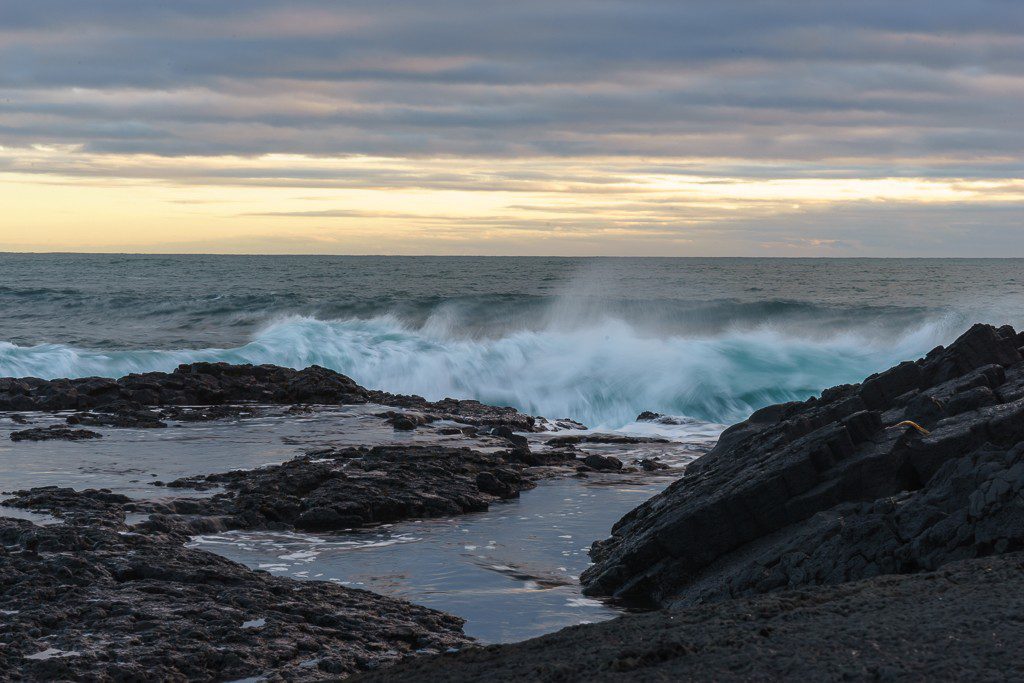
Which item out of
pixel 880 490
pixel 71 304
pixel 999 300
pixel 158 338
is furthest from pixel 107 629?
pixel 999 300

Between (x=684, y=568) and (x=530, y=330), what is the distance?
27.2m

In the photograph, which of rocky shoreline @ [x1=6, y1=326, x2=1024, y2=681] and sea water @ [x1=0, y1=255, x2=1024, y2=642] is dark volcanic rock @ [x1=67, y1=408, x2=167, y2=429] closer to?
sea water @ [x1=0, y1=255, x2=1024, y2=642]

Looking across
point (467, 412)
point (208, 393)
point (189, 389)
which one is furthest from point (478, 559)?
point (189, 389)

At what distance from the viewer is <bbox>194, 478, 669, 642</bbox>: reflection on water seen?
767 centimetres

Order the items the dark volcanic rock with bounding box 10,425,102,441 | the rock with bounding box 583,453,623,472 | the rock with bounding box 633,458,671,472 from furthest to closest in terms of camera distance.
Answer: the dark volcanic rock with bounding box 10,425,102,441 < the rock with bounding box 633,458,671,472 < the rock with bounding box 583,453,623,472

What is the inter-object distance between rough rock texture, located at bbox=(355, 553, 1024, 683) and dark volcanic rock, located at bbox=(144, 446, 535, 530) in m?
4.45

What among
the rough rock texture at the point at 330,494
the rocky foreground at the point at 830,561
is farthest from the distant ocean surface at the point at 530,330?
the rocky foreground at the point at 830,561

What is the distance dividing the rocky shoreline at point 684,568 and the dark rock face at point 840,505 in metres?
0.02

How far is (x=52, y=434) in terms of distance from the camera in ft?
48.8

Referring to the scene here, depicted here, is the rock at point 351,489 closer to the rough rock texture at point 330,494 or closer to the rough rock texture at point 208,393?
the rough rock texture at point 330,494

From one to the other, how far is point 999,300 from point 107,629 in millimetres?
59389

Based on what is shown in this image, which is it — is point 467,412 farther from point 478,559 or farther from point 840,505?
point 840,505

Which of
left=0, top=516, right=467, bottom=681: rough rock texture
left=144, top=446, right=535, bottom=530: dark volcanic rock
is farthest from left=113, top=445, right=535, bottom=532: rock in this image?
left=0, top=516, right=467, bottom=681: rough rock texture

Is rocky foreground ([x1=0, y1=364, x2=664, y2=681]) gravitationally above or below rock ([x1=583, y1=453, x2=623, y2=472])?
above
